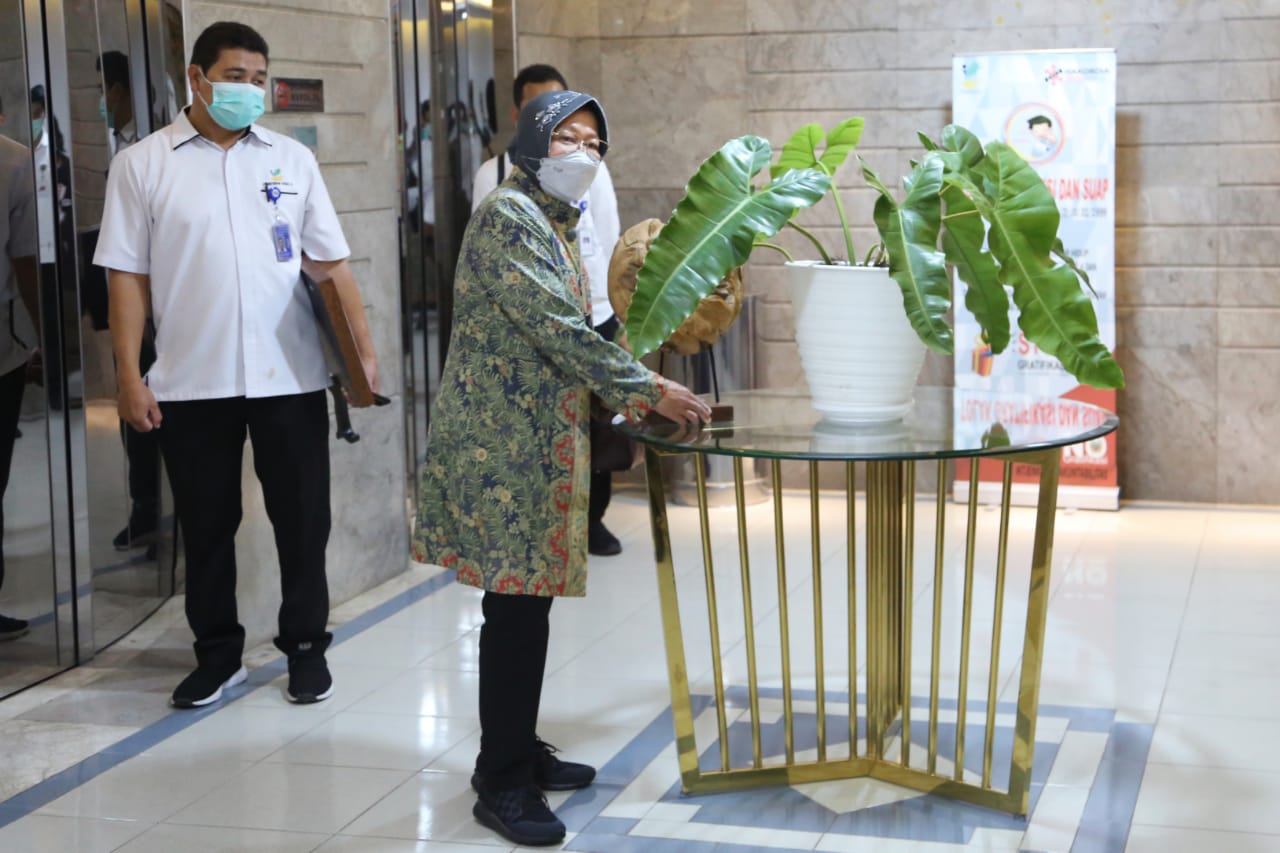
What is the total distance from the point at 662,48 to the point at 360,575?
2.90 meters

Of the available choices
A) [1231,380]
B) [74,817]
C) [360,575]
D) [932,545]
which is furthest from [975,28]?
[74,817]

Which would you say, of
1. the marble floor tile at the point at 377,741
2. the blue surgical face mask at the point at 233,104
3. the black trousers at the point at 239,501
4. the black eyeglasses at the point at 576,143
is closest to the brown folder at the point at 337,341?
the black trousers at the point at 239,501

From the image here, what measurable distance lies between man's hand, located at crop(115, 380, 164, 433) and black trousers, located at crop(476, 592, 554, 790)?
1.19 m

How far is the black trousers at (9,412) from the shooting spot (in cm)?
433

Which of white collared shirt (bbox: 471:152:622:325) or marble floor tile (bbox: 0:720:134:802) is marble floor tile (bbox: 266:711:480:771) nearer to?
marble floor tile (bbox: 0:720:134:802)

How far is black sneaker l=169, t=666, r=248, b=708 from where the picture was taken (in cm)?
417

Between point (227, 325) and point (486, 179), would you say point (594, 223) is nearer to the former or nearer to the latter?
point (486, 179)

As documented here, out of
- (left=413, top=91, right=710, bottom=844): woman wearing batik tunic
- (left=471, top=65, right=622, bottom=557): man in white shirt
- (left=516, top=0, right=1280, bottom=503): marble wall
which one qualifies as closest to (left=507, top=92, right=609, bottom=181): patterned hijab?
(left=413, top=91, right=710, bottom=844): woman wearing batik tunic

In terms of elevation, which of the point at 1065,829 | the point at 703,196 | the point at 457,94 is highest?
the point at 457,94

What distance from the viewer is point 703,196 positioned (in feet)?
10.1

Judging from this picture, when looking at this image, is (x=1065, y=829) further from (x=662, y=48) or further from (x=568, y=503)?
Result: (x=662, y=48)

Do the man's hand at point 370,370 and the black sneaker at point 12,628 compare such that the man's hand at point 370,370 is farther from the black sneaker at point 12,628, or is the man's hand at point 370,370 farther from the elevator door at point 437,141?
the elevator door at point 437,141

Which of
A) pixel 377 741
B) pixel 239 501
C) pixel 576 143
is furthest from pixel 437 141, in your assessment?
pixel 576 143

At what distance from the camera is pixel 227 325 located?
13.2 feet
